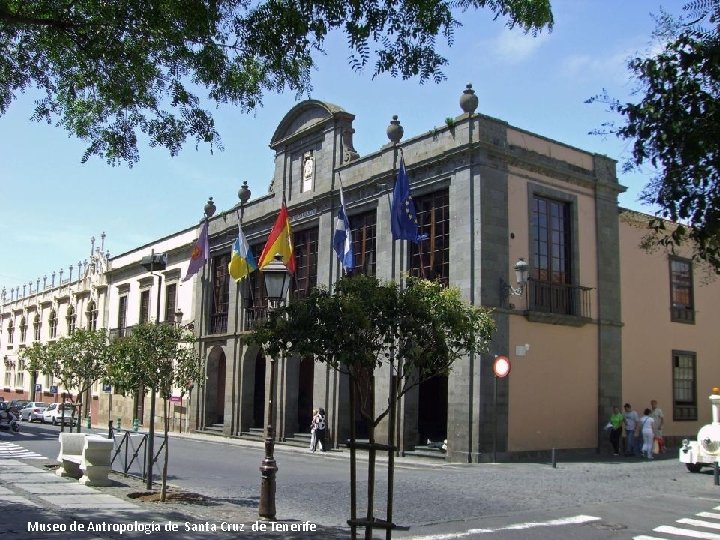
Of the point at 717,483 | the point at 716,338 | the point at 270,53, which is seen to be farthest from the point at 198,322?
the point at 270,53

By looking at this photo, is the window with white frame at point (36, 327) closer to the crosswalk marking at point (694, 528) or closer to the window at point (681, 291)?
the window at point (681, 291)

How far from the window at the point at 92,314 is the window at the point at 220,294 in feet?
55.8

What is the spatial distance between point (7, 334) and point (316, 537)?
68624 millimetres

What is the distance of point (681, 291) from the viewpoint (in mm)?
26641

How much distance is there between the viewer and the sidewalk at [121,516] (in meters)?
9.20

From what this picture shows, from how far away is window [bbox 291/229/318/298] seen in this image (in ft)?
93.6

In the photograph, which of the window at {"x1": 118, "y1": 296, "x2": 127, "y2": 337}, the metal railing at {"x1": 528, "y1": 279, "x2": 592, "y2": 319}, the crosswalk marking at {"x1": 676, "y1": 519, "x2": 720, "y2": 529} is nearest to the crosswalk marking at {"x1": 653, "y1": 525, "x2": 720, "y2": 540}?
the crosswalk marking at {"x1": 676, "y1": 519, "x2": 720, "y2": 529}

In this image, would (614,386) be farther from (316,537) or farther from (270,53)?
(270,53)

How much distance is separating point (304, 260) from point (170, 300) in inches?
541

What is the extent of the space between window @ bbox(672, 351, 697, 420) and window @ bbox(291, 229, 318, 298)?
1318 centimetres

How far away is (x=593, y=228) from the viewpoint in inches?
937

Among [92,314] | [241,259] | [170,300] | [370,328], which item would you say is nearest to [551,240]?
[241,259]

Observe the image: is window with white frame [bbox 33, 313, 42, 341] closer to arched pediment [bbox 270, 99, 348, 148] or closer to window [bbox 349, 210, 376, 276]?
arched pediment [bbox 270, 99, 348, 148]

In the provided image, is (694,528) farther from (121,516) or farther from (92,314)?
(92,314)
